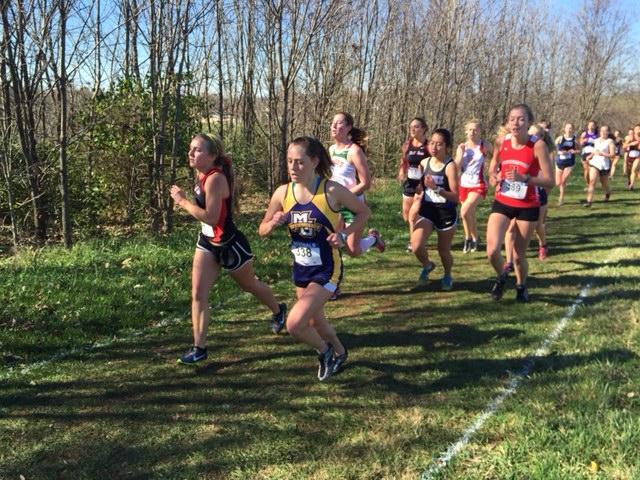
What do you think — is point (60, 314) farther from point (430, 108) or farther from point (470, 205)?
point (430, 108)

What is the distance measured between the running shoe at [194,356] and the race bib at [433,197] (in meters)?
3.36

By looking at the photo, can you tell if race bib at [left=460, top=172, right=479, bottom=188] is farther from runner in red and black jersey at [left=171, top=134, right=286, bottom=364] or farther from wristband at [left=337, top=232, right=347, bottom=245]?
wristband at [left=337, top=232, right=347, bottom=245]

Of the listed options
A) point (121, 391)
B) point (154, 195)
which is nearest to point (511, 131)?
point (121, 391)

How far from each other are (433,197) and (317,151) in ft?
9.59

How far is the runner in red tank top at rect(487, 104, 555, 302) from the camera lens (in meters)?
5.36

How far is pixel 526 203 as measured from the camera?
18.2 ft

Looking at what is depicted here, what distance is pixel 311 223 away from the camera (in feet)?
12.5

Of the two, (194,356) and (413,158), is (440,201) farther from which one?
(194,356)

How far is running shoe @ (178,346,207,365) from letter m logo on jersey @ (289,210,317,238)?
1424 mm

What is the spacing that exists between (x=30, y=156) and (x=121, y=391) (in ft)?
20.0

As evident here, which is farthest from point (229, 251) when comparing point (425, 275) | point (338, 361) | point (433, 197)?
point (425, 275)

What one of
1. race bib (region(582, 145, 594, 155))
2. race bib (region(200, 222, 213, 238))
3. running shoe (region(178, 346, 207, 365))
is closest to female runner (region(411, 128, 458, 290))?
race bib (region(200, 222, 213, 238))

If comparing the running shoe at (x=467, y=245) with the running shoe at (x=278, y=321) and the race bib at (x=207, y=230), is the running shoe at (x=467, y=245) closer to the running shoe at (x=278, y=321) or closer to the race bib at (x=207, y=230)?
the running shoe at (x=278, y=321)

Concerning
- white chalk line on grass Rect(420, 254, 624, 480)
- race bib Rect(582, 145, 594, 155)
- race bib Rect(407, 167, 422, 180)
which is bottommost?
white chalk line on grass Rect(420, 254, 624, 480)
